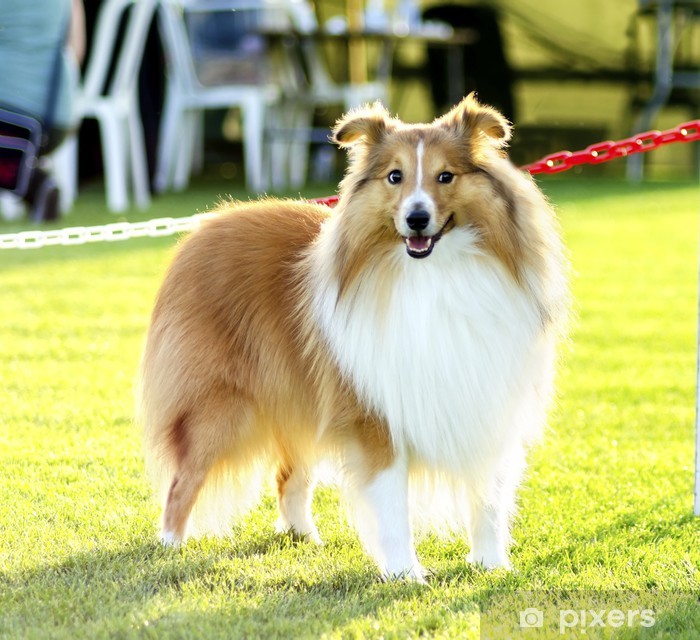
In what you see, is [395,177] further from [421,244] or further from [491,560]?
[491,560]

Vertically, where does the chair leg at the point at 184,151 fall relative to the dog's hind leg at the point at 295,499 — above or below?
below

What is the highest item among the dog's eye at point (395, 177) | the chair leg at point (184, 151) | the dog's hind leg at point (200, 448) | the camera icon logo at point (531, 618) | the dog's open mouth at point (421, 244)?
the dog's eye at point (395, 177)

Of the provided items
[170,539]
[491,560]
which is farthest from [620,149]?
[170,539]

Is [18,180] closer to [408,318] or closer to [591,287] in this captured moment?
[408,318]

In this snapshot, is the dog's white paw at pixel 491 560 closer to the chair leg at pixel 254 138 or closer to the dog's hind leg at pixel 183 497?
the dog's hind leg at pixel 183 497

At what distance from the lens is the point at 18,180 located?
4.20 metres

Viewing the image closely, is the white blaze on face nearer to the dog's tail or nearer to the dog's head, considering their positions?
the dog's head

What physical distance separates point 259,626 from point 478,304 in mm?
1112

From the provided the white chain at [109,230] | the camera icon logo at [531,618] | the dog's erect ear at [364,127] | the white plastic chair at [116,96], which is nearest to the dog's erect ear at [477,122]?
the dog's erect ear at [364,127]

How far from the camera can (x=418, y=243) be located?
3.27m

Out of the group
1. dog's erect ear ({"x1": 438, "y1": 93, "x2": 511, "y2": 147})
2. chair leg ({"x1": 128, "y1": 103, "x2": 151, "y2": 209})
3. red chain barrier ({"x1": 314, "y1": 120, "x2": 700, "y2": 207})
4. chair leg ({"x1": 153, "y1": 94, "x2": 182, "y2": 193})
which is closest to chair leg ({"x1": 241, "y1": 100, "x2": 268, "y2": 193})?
chair leg ({"x1": 153, "y1": 94, "x2": 182, "y2": 193})

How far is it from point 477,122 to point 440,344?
0.67 m

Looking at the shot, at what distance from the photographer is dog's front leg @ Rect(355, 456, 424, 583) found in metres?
3.40

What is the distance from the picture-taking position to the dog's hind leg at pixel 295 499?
12.8ft
